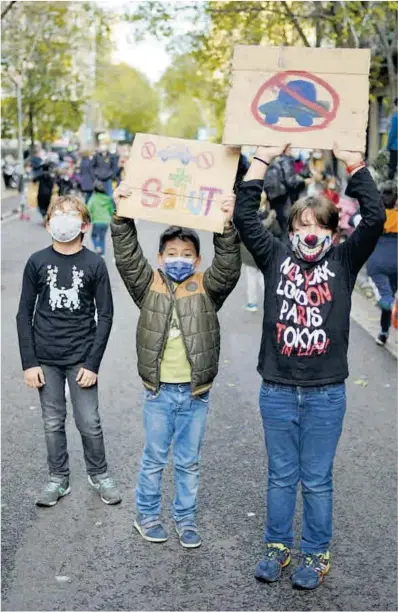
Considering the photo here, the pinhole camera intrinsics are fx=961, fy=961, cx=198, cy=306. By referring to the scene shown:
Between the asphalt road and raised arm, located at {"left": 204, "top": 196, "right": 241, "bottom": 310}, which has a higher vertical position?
raised arm, located at {"left": 204, "top": 196, "right": 241, "bottom": 310}

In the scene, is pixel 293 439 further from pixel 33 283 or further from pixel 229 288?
pixel 33 283

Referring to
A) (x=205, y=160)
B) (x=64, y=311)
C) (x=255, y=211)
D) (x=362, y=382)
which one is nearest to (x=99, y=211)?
(x=362, y=382)

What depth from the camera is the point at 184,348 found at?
4.91 metres

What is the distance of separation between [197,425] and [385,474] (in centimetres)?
174

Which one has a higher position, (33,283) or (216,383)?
(33,283)

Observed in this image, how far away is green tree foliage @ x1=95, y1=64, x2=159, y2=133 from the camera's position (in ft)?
346

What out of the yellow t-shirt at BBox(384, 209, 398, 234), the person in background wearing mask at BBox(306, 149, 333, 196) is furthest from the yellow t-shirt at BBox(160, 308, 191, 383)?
the yellow t-shirt at BBox(384, 209, 398, 234)

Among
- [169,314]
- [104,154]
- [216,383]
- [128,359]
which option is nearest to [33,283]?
[169,314]

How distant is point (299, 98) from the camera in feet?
14.5

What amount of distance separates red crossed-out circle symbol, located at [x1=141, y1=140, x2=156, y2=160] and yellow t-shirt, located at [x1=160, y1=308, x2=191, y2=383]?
0.79 metres

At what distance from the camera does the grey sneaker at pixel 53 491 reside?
18.3ft

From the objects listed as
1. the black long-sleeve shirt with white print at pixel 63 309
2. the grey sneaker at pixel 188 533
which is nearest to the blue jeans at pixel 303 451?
the grey sneaker at pixel 188 533

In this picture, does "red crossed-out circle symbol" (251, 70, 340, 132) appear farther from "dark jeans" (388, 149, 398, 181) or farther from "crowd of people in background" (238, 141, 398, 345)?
"dark jeans" (388, 149, 398, 181)

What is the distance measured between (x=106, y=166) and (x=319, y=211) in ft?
51.8
